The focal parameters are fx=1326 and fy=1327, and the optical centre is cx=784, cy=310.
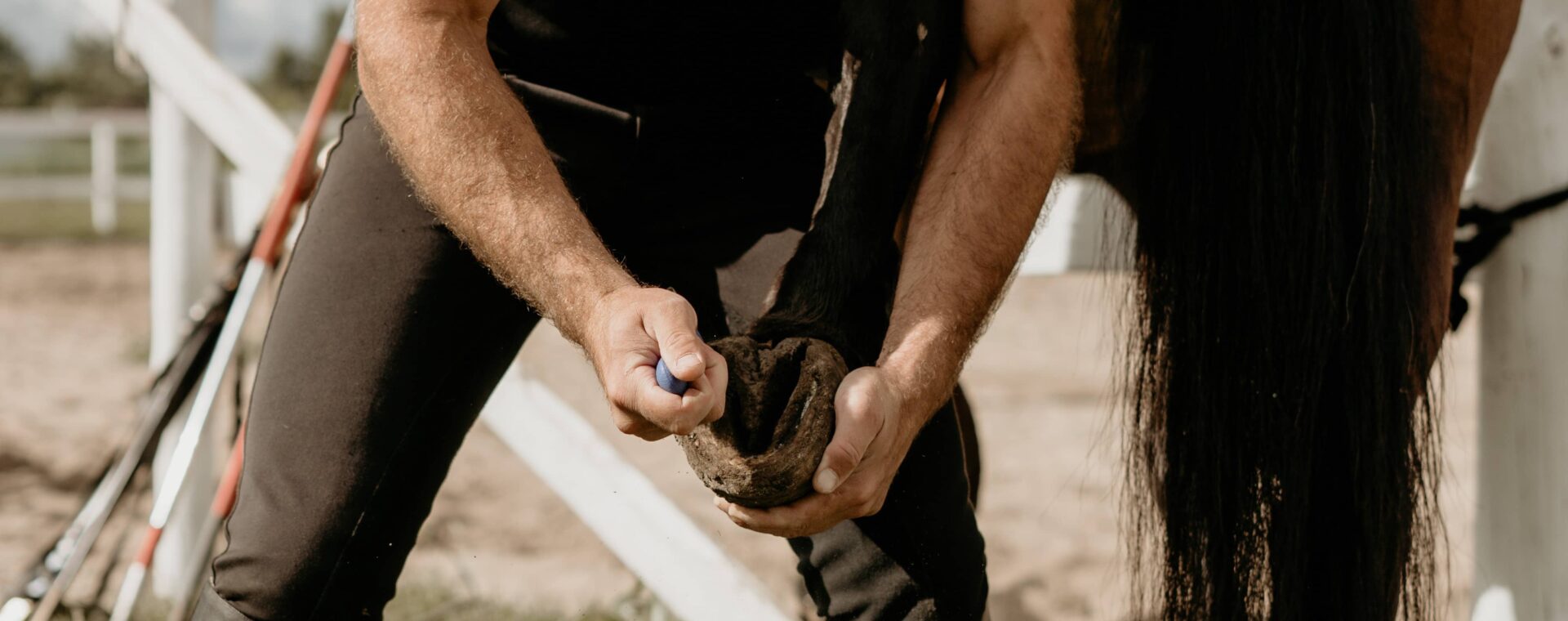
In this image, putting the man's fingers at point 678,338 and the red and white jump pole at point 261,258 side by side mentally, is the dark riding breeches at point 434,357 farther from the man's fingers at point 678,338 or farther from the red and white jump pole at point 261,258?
the red and white jump pole at point 261,258

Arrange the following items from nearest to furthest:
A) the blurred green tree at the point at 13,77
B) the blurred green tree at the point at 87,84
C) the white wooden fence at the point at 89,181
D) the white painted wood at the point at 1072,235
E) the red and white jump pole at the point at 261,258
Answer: the white painted wood at the point at 1072,235 < the red and white jump pole at the point at 261,258 < the white wooden fence at the point at 89,181 < the blurred green tree at the point at 13,77 < the blurred green tree at the point at 87,84

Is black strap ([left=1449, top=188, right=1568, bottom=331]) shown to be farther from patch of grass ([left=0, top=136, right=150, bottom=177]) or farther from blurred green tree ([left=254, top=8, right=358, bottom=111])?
blurred green tree ([left=254, top=8, right=358, bottom=111])

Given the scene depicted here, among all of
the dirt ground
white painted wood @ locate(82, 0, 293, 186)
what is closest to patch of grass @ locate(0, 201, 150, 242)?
the dirt ground

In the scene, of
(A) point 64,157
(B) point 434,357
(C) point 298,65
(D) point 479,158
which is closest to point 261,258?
(B) point 434,357

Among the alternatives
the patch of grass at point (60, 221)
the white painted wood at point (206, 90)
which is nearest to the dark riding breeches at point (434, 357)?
the white painted wood at point (206, 90)

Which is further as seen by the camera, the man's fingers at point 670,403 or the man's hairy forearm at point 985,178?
the man's hairy forearm at point 985,178

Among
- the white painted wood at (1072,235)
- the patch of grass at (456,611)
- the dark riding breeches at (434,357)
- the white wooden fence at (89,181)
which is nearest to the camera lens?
the dark riding breeches at (434,357)

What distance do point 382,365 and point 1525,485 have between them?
41.6 inches

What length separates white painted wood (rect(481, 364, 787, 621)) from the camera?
56.0 inches

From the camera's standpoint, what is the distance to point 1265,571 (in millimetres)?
1083

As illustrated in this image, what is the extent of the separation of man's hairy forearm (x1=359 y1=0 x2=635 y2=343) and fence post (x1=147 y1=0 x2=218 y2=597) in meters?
1.55

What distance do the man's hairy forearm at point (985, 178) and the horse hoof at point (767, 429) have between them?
0.14 meters

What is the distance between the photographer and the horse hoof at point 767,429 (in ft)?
2.72

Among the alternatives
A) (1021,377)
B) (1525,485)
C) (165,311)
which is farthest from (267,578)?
(1021,377)
